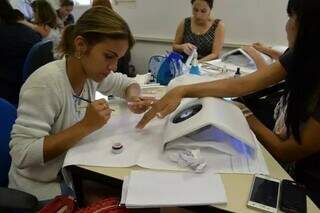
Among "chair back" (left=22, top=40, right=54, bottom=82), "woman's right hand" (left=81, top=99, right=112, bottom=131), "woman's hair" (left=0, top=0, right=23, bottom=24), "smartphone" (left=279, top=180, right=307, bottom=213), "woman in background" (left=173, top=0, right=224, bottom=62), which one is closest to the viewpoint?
"smartphone" (left=279, top=180, right=307, bottom=213)

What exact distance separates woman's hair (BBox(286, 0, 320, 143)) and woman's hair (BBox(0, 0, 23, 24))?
205cm

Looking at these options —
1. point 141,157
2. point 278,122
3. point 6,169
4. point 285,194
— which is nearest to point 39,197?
point 6,169

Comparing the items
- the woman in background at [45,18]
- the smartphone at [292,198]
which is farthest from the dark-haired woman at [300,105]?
the woman in background at [45,18]

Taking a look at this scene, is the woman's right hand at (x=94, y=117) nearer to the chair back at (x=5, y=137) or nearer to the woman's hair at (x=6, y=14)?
the chair back at (x=5, y=137)

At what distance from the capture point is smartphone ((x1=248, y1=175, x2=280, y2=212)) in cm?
75

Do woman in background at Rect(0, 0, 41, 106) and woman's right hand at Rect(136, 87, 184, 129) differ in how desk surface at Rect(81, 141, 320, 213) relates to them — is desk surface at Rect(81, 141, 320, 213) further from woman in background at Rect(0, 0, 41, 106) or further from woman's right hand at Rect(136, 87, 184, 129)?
woman in background at Rect(0, 0, 41, 106)

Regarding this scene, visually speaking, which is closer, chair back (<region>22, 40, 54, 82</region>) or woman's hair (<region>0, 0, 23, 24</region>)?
chair back (<region>22, 40, 54, 82</region>)

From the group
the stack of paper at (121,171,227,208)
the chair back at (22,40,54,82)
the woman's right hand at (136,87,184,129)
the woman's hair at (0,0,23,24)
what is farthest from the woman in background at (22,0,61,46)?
the stack of paper at (121,171,227,208)

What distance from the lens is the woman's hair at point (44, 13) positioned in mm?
3470

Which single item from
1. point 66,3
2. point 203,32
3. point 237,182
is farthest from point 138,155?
point 66,3

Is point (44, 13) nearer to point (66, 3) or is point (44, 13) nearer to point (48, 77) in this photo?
point (66, 3)

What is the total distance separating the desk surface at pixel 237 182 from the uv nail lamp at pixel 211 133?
0.09 m

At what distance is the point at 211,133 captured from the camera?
0.97 meters

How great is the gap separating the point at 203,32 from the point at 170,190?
2249 millimetres
